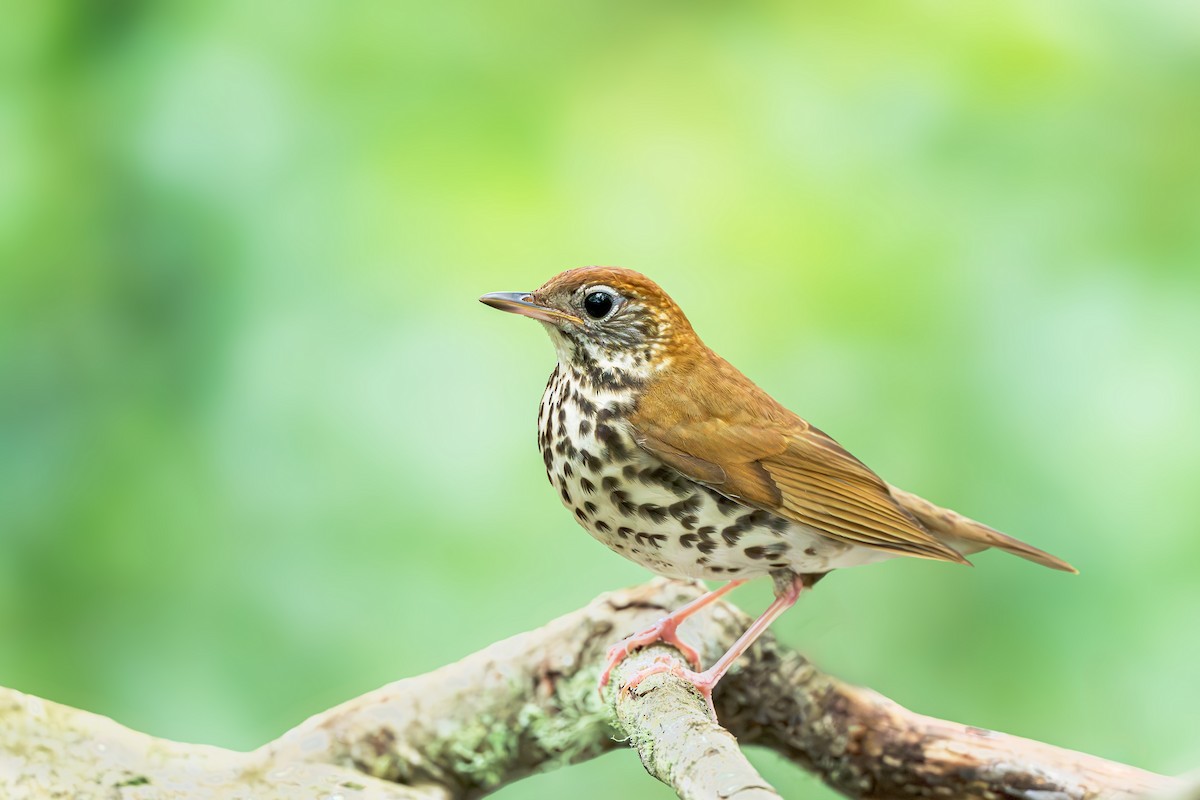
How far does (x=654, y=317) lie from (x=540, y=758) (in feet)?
3.59

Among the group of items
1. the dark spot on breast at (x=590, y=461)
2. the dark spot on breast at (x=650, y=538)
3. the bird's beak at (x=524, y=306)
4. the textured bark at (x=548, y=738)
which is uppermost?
the bird's beak at (x=524, y=306)

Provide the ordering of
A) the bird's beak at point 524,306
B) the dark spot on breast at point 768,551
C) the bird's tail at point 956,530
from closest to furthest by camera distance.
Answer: the bird's beak at point 524,306 → the dark spot on breast at point 768,551 → the bird's tail at point 956,530

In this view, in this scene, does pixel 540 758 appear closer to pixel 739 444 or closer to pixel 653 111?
pixel 739 444

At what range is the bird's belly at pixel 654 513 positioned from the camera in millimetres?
2564

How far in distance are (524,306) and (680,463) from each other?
44 centimetres

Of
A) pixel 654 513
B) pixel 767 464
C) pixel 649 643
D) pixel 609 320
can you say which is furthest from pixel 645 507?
pixel 649 643

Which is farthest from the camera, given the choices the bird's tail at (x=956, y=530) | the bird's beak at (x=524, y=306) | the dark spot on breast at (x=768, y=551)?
the bird's tail at (x=956, y=530)

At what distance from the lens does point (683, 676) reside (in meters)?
2.73

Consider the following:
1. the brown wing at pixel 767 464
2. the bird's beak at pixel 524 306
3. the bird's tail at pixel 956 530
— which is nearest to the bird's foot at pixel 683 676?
the brown wing at pixel 767 464

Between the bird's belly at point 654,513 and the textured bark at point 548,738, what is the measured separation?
0.95 ft

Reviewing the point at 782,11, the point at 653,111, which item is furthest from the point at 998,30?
the point at 653,111

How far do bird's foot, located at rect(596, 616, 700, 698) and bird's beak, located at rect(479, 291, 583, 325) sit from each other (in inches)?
29.8

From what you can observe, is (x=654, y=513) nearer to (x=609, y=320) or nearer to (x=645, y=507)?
(x=645, y=507)

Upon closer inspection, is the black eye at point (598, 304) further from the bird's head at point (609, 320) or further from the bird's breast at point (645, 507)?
the bird's breast at point (645, 507)
